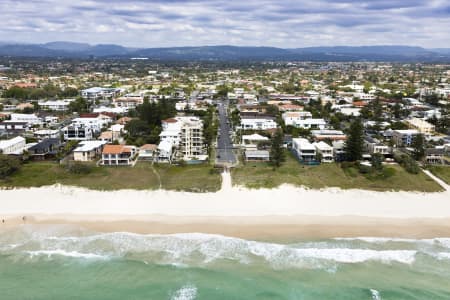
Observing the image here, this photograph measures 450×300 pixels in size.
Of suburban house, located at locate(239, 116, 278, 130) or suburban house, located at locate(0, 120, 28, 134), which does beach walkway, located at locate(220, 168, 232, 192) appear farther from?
suburban house, located at locate(0, 120, 28, 134)

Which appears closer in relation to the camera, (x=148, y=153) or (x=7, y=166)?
(x=7, y=166)

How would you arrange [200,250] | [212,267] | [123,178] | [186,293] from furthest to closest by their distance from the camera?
[123,178]
[200,250]
[212,267]
[186,293]

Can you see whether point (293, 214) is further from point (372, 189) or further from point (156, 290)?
point (156, 290)

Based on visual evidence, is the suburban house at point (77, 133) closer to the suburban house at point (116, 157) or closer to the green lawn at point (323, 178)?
the suburban house at point (116, 157)

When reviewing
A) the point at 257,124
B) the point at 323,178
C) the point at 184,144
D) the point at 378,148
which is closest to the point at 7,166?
the point at 184,144

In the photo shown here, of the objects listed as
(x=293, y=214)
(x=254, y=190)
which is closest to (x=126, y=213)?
(x=254, y=190)

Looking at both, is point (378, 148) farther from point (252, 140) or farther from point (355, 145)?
point (252, 140)
